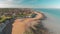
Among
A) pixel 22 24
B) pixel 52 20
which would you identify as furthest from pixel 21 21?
pixel 52 20

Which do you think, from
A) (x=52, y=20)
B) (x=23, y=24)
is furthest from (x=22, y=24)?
(x=52, y=20)

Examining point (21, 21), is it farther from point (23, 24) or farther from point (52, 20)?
point (52, 20)

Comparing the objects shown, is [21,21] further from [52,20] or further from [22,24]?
[52,20]

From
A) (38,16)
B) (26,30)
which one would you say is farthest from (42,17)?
(26,30)

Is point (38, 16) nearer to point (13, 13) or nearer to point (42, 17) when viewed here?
point (42, 17)
